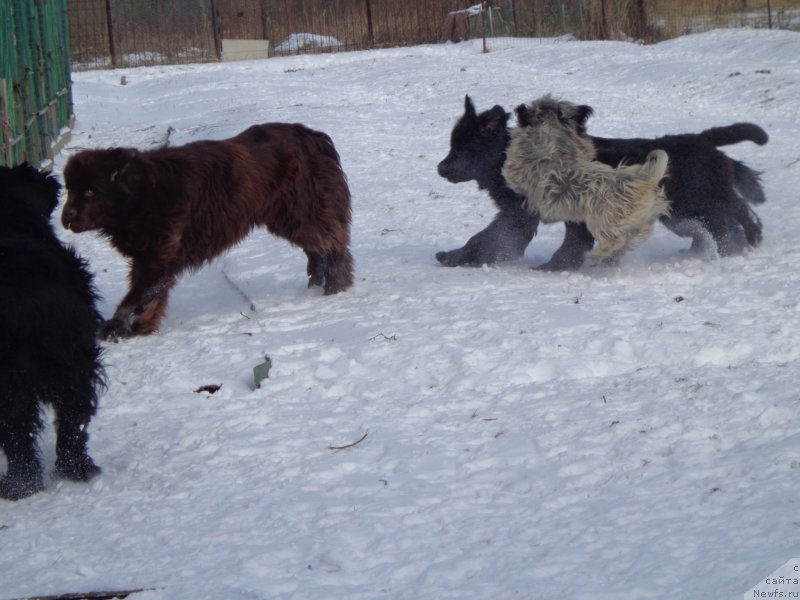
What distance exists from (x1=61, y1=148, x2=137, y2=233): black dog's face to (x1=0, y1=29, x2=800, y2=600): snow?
89 cm

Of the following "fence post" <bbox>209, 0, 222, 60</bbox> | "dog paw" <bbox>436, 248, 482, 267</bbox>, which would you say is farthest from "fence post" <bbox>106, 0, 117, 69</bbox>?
"dog paw" <bbox>436, 248, 482, 267</bbox>

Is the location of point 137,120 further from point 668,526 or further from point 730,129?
point 668,526

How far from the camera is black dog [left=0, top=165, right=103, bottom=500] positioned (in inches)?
165

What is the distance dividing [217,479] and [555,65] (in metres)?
17.9

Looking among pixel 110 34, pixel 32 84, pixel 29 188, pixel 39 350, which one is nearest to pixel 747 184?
pixel 29 188

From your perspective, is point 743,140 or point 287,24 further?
point 287,24

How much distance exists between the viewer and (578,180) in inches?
304

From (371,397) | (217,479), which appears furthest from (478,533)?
(371,397)

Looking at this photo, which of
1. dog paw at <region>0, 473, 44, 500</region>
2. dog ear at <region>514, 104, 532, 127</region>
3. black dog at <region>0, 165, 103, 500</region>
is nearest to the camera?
black dog at <region>0, 165, 103, 500</region>

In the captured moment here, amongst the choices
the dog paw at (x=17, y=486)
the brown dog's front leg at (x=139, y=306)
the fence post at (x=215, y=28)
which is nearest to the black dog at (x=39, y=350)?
the dog paw at (x=17, y=486)

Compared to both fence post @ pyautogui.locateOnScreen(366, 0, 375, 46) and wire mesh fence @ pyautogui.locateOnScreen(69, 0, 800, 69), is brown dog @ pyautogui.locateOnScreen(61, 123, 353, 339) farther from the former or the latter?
fence post @ pyautogui.locateOnScreen(366, 0, 375, 46)

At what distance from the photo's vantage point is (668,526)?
3.55 meters

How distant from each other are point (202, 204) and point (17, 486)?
3.05 m

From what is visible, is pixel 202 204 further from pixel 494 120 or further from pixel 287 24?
pixel 287 24
